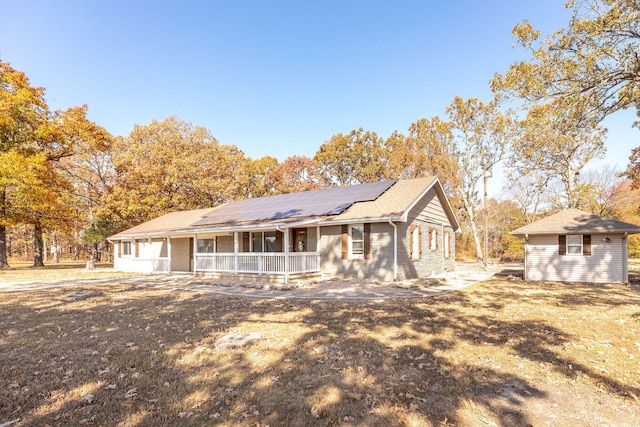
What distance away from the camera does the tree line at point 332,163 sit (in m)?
10.0

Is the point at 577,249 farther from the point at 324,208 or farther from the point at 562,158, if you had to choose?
the point at 562,158

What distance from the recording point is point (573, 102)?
9375 millimetres

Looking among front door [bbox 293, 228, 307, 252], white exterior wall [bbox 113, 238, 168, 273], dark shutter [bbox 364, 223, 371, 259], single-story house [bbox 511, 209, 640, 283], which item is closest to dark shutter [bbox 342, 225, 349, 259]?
dark shutter [bbox 364, 223, 371, 259]

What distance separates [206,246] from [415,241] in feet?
40.6

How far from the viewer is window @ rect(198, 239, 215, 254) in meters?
20.3

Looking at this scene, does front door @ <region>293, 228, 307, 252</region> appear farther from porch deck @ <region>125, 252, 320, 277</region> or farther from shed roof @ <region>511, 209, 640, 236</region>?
shed roof @ <region>511, 209, 640, 236</region>

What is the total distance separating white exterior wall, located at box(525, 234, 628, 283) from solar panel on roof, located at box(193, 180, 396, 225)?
786cm

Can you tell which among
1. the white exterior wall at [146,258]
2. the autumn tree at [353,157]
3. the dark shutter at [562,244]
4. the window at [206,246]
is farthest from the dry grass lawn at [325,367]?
the autumn tree at [353,157]

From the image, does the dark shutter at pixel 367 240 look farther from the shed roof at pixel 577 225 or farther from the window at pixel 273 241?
the shed roof at pixel 577 225

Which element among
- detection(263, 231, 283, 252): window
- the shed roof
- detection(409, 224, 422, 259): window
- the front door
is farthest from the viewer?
detection(263, 231, 283, 252): window

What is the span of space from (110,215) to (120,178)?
173 inches

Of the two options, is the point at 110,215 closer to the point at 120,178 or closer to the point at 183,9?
the point at 120,178

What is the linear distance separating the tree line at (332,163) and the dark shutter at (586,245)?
581 centimetres

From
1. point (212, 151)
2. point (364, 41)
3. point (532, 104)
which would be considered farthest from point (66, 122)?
point (532, 104)
